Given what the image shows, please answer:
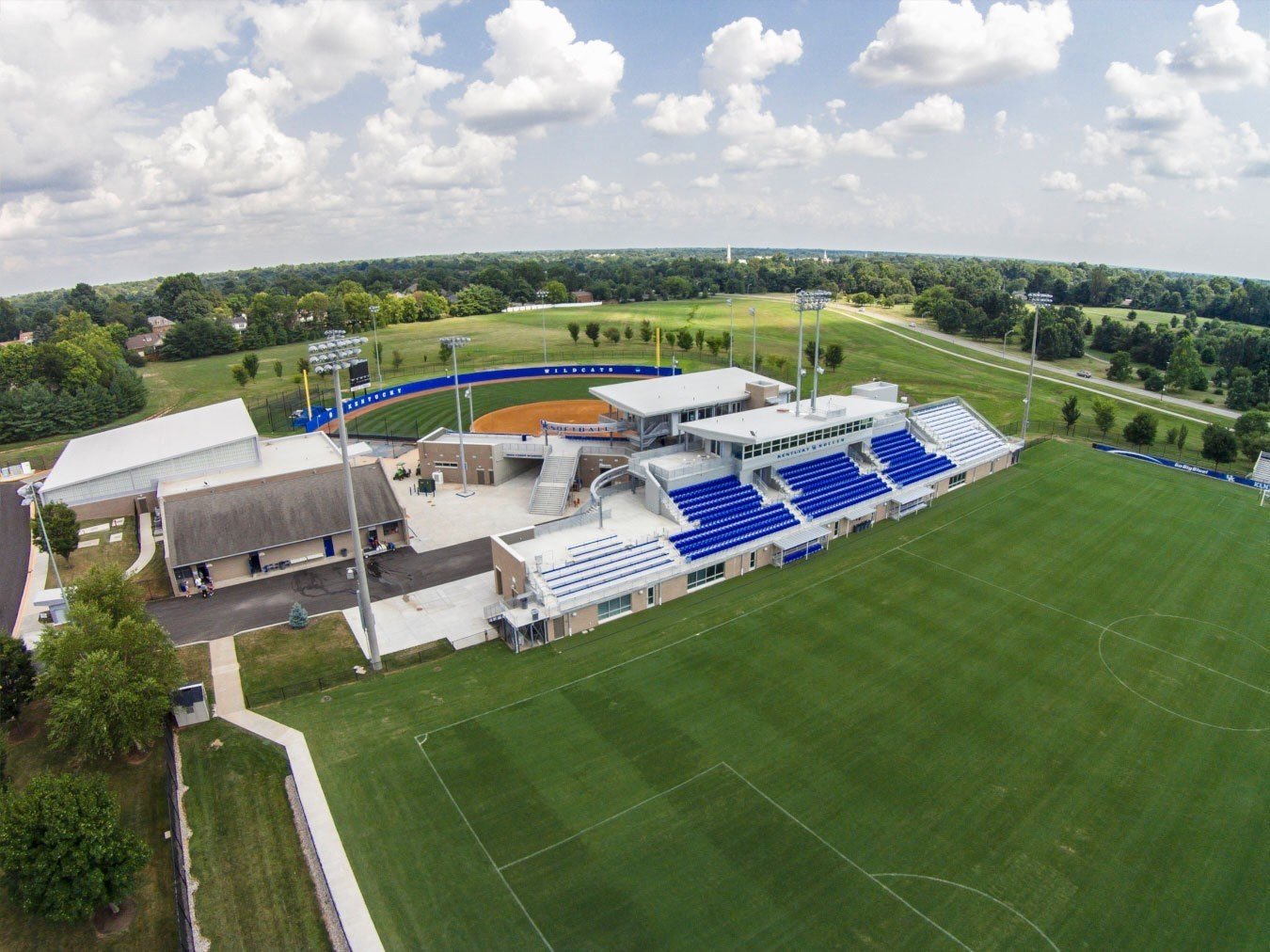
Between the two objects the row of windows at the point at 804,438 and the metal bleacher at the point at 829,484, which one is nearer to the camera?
the row of windows at the point at 804,438

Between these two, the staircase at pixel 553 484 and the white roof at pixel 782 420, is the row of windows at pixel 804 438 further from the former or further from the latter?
the staircase at pixel 553 484

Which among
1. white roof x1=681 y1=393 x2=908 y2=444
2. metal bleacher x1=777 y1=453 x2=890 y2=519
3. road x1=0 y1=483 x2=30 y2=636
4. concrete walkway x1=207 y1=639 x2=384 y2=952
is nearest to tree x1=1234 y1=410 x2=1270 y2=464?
white roof x1=681 y1=393 x2=908 y2=444

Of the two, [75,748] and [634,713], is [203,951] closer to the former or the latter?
[75,748]

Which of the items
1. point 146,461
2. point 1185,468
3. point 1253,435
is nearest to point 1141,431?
point 1185,468

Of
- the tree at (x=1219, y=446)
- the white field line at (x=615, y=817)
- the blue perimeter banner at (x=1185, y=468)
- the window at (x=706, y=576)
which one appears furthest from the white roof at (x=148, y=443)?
the tree at (x=1219, y=446)

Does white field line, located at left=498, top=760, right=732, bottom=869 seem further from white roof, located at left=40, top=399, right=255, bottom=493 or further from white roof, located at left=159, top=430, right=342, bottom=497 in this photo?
white roof, located at left=40, top=399, right=255, bottom=493
